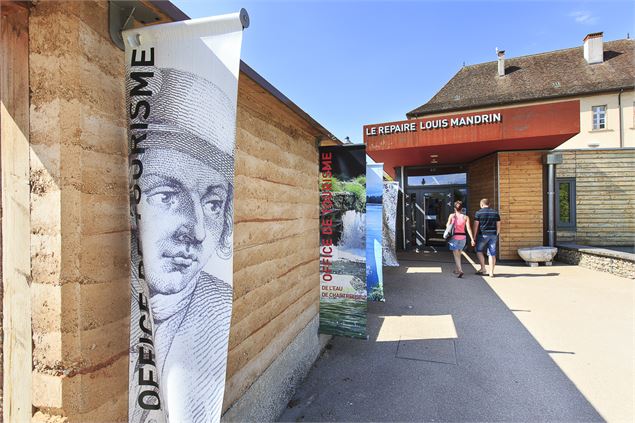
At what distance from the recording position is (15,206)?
128cm

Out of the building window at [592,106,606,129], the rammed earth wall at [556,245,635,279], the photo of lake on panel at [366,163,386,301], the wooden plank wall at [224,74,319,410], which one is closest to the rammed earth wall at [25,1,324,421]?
the wooden plank wall at [224,74,319,410]

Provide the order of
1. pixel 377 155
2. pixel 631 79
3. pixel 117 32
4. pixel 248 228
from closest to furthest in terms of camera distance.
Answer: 1. pixel 117 32
2. pixel 248 228
3. pixel 377 155
4. pixel 631 79

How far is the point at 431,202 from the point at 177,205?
1452 centimetres

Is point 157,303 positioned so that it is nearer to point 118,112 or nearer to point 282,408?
point 118,112

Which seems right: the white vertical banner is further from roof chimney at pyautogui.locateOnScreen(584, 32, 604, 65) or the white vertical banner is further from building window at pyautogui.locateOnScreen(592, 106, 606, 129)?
roof chimney at pyautogui.locateOnScreen(584, 32, 604, 65)

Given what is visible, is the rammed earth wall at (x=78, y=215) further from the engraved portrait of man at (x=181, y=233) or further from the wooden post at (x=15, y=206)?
the engraved portrait of man at (x=181, y=233)

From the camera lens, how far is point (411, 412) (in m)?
3.04

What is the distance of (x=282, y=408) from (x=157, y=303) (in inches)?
93.1

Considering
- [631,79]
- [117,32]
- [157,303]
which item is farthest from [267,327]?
[631,79]

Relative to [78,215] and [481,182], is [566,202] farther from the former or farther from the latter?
[78,215]

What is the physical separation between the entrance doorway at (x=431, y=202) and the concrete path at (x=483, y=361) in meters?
7.37

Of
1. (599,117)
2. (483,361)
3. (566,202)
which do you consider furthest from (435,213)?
(599,117)

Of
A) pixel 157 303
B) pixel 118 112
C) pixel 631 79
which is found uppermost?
pixel 631 79

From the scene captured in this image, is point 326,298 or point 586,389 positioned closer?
point 586,389
